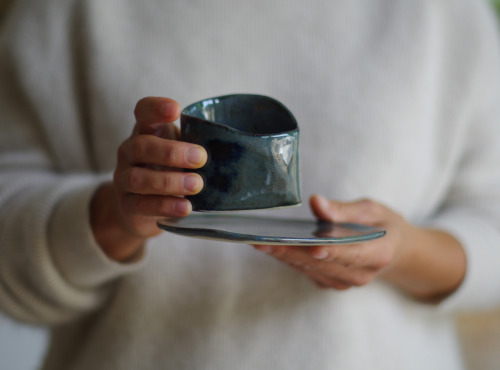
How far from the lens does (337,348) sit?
1.63ft

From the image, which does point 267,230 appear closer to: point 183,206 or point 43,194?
point 183,206

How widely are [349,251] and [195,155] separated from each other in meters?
0.16

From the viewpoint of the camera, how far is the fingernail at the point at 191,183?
28 cm

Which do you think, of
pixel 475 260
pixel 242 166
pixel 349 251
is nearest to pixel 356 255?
pixel 349 251

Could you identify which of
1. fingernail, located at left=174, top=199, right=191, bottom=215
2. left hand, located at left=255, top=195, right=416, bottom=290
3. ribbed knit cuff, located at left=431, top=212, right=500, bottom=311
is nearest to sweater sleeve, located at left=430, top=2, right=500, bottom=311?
ribbed knit cuff, located at left=431, top=212, right=500, bottom=311

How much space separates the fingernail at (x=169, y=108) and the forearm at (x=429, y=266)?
1.00ft

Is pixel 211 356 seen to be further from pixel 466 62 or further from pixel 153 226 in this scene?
pixel 466 62

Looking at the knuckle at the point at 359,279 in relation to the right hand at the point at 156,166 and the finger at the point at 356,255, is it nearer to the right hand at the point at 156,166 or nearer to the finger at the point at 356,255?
the finger at the point at 356,255

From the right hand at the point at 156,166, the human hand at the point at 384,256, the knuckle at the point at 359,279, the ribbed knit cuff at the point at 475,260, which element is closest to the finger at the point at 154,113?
the right hand at the point at 156,166

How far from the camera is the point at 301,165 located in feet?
1.77

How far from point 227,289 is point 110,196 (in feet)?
0.60

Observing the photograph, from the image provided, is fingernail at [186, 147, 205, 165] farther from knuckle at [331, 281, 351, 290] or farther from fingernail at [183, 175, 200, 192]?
knuckle at [331, 281, 351, 290]

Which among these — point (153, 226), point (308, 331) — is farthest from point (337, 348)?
point (153, 226)

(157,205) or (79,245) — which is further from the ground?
(157,205)
